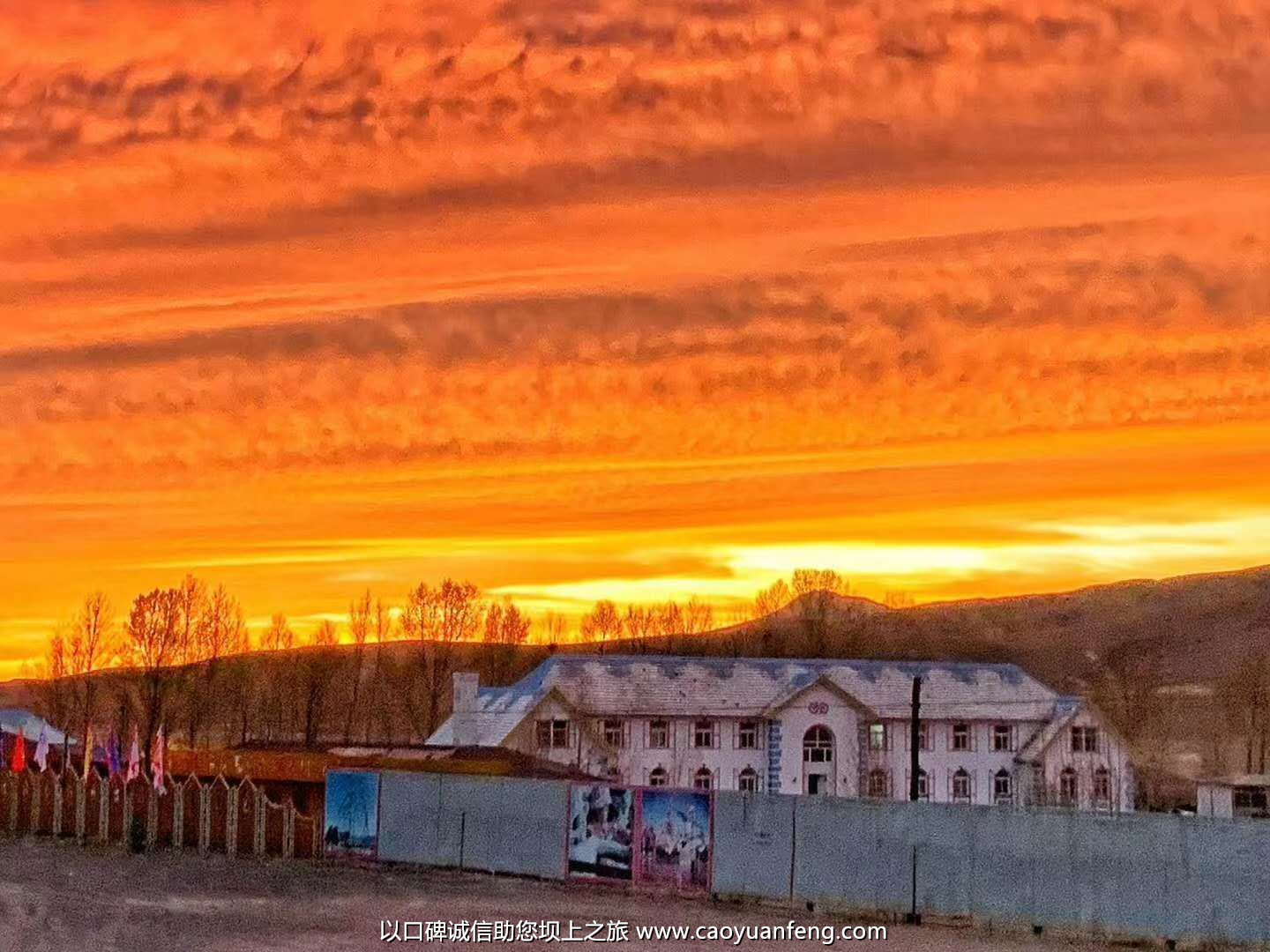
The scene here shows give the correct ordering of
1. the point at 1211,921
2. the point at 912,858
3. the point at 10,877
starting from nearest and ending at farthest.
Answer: the point at 1211,921, the point at 912,858, the point at 10,877

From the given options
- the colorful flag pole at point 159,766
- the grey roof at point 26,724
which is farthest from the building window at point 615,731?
the colorful flag pole at point 159,766

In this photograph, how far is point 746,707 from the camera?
90.1 metres

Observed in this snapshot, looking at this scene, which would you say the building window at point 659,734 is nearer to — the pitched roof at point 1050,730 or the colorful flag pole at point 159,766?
the pitched roof at point 1050,730

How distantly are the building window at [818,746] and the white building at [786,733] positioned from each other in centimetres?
6

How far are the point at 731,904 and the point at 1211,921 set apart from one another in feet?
34.6

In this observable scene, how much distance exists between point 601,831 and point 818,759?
4590cm

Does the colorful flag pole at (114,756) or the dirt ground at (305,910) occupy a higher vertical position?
the colorful flag pole at (114,756)

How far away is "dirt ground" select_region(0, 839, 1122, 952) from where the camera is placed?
3581cm

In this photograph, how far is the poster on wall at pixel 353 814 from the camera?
5134cm

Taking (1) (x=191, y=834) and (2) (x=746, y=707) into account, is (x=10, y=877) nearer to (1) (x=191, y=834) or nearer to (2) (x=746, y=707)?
(1) (x=191, y=834)

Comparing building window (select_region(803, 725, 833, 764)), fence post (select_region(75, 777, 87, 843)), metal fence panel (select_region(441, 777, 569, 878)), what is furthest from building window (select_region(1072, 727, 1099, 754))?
metal fence panel (select_region(441, 777, 569, 878))

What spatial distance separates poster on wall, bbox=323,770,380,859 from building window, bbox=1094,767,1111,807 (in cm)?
4753

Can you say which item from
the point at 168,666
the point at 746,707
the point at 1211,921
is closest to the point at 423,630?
the point at 168,666

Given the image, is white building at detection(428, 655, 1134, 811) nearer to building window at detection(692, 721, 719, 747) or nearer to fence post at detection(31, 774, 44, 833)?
building window at detection(692, 721, 719, 747)
